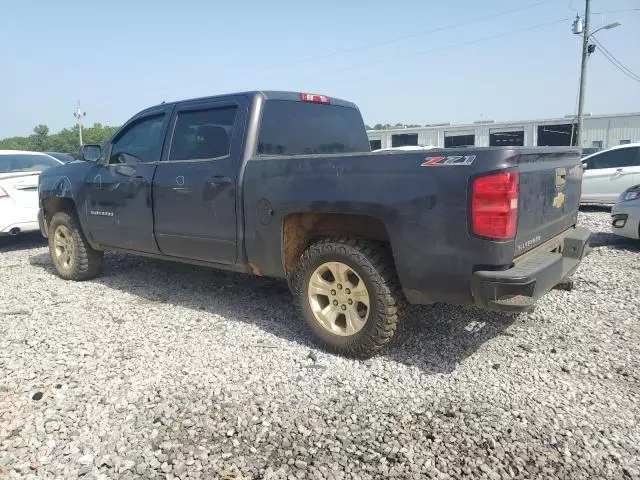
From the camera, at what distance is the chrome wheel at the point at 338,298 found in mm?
3549

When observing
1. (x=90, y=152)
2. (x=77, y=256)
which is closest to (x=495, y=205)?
(x=90, y=152)

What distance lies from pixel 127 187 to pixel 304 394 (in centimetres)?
299

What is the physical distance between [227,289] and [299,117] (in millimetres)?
2065

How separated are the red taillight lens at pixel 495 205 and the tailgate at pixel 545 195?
0.14 metres

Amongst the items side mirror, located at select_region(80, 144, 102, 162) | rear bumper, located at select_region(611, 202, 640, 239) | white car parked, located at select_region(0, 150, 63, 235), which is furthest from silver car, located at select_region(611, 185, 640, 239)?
white car parked, located at select_region(0, 150, 63, 235)

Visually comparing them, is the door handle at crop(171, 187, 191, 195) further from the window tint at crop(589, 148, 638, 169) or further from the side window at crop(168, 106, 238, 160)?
the window tint at crop(589, 148, 638, 169)

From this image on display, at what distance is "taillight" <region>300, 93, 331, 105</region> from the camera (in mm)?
4586

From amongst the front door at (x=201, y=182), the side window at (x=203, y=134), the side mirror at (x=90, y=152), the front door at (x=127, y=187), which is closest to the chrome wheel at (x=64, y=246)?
the front door at (x=127, y=187)

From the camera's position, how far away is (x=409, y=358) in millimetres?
3609

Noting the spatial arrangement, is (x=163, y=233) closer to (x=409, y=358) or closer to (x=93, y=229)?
(x=93, y=229)

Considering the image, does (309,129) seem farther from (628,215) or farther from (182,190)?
(628,215)

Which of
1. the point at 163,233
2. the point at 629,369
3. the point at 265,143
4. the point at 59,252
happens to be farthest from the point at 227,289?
the point at 629,369

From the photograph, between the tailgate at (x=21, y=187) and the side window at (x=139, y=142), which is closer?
the side window at (x=139, y=142)

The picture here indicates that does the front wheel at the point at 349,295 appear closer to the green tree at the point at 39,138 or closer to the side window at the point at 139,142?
the side window at the point at 139,142
